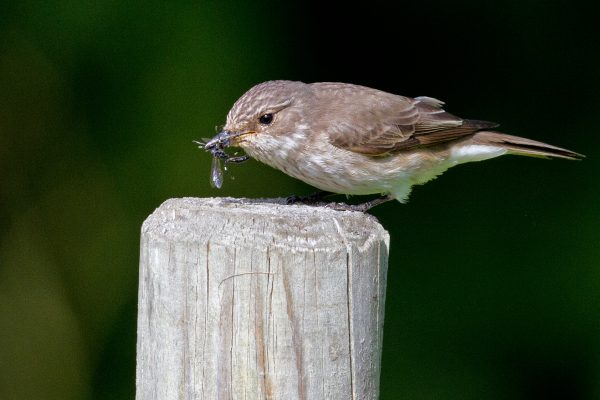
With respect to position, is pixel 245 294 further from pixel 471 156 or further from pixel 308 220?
pixel 471 156

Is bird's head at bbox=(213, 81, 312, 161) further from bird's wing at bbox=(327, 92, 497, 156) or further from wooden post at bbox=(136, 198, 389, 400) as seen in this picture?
wooden post at bbox=(136, 198, 389, 400)

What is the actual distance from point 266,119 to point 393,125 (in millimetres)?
867

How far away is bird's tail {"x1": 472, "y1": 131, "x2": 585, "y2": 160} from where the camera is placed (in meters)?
4.94

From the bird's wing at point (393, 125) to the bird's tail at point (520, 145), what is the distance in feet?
0.35

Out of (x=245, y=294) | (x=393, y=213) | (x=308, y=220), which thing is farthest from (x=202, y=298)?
(x=393, y=213)

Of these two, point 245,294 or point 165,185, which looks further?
point 165,185

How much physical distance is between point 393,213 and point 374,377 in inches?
134

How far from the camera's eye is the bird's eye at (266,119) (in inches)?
174

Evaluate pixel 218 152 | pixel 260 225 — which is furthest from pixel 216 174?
pixel 260 225

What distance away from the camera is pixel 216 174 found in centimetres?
415

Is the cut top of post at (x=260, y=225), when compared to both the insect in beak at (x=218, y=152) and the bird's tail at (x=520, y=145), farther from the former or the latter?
the bird's tail at (x=520, y=145)

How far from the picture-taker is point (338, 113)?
4.82 m

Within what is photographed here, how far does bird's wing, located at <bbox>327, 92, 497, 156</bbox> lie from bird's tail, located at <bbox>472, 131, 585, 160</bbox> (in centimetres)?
11

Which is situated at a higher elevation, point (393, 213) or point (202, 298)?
point (202, 298)
